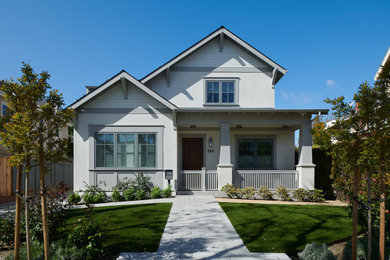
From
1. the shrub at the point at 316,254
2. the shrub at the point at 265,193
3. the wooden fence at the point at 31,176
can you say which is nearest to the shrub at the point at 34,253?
the wooden fence at the point at 31,176

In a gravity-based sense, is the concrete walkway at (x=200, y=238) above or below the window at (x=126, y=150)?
below

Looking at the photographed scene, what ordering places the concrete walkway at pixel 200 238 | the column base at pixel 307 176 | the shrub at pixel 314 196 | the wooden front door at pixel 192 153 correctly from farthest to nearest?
the wooden front door at pixel 192 153 < the column base at pixel 307 176 < the shrub at pixel 314 196 < the concrete walkway at pixel 200 238

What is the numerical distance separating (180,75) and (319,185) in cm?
888

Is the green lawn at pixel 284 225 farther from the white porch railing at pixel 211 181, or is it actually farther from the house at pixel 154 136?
the house at pixel 154 136

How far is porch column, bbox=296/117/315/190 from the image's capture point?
451 inches

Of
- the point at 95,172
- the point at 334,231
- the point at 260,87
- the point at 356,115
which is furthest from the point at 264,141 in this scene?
the point at 356,115

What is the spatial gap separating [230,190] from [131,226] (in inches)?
217

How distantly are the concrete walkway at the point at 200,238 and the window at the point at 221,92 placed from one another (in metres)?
6.22

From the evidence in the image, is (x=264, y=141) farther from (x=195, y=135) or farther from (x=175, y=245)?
(x=175, y=245)

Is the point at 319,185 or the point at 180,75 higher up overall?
the point at 180,75

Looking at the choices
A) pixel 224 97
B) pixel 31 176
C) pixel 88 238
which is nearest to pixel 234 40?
pixel 224 97

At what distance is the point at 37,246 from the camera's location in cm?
482

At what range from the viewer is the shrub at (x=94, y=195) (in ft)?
35.6

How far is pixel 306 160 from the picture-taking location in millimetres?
11562
